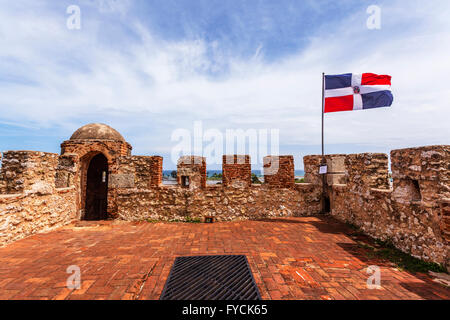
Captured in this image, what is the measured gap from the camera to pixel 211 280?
2.97m

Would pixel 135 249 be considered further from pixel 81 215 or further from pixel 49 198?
pixel 81 215

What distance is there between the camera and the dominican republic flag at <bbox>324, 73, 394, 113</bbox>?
21.6 feet

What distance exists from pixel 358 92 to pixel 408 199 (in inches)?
163

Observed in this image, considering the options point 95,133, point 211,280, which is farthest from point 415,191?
point 95,133

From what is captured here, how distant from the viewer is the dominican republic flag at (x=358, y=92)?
21.6 ft

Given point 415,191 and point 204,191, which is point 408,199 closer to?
point 415,191

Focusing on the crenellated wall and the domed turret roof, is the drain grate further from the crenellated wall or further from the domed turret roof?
the domed turret roof

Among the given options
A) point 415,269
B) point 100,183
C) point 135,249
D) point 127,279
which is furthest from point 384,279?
point 100,183

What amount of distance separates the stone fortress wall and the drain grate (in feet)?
10.1

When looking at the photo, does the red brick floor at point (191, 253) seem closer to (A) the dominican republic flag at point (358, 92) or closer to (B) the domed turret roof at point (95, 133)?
(A) the dominican republic flag at point (358, 92)

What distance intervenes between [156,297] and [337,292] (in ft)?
7.60

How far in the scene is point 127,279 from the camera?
115 inches

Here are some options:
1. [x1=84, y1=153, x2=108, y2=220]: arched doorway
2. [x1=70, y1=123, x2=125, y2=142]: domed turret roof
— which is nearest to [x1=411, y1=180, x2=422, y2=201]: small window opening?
[x1=70, y1=123, x2=125, y2=142]: domed turret roof
